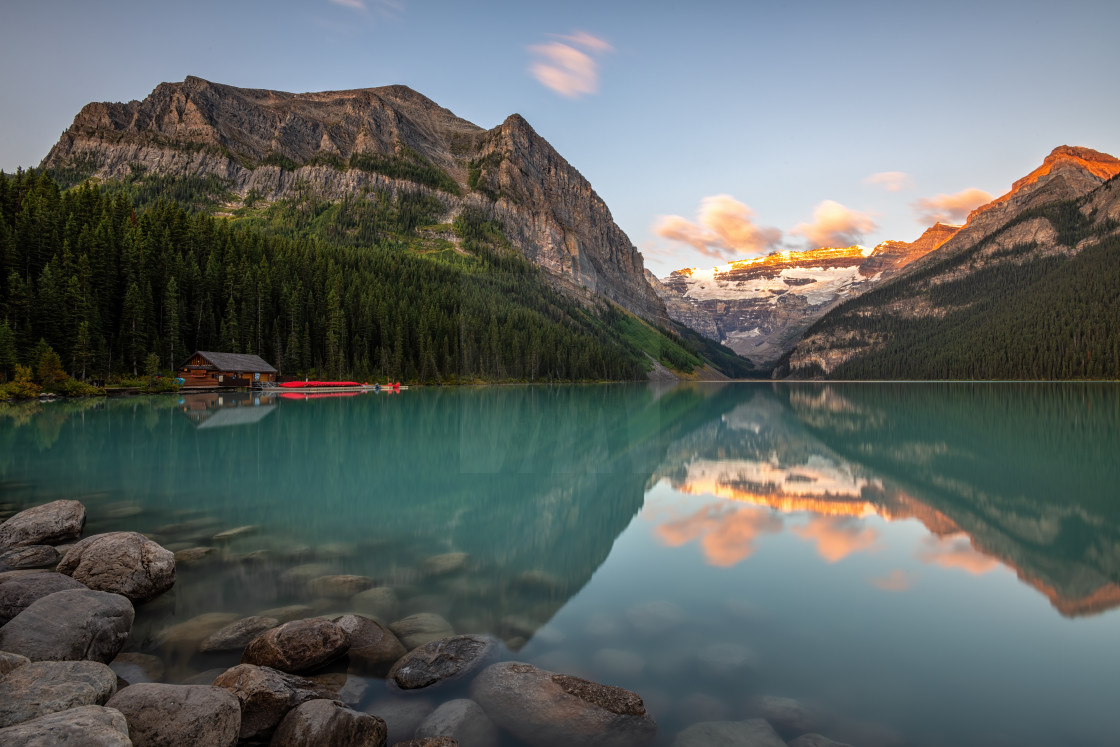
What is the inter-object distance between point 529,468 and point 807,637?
643 inches

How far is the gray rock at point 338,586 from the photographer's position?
1033 centimetres

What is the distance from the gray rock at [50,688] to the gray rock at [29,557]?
707cm

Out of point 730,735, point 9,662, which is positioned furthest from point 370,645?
point 730,735

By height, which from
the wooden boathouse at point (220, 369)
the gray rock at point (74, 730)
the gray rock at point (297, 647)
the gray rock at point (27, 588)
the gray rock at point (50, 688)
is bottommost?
the gray rock at point (297, 647)

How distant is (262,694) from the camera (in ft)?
20.5

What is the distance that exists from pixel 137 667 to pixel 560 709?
5815 mm

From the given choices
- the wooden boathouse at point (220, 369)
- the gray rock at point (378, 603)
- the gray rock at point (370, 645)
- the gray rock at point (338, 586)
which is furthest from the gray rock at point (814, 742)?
the wooden boathouse at point (220, 369)

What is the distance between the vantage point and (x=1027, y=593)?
1084 centimetres

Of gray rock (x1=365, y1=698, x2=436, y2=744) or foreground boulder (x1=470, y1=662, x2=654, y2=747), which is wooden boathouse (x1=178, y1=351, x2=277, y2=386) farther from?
foreground boulder (x1=470, y1=662, x2=654, y2=747)

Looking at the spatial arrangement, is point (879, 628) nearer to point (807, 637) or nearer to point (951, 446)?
point (807, 637)

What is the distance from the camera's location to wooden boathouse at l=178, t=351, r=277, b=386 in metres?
72.3

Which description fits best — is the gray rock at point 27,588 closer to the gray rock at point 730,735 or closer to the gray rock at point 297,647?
the gray rock at point 297,647

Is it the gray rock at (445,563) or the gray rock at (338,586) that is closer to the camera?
the gray rock at (338,586)

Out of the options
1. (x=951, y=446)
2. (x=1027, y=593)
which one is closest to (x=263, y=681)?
(x=1027, y=593)
